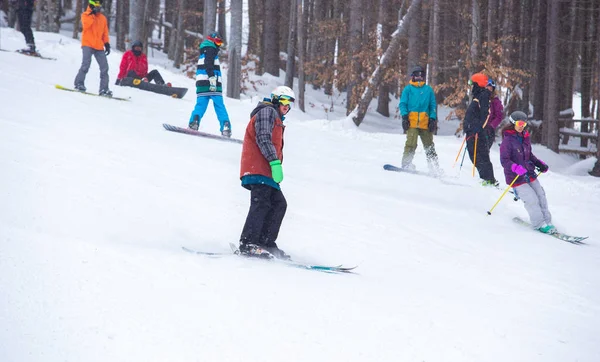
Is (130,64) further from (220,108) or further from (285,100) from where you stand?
(285,100)

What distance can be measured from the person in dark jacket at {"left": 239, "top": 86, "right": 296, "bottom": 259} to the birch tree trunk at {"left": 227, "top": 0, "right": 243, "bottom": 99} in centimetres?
1184

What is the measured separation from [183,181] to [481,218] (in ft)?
13.8

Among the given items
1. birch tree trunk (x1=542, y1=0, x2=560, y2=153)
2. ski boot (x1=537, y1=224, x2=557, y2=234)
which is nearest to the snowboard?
ski boot (x1=537, y1=224, x2=557, y2=234)

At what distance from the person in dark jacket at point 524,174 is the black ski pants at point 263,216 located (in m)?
3.99

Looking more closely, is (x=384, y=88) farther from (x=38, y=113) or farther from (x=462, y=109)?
(x=38, y=113)

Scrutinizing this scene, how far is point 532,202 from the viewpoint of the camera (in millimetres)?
8258

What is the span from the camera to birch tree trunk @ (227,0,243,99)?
1689 cm

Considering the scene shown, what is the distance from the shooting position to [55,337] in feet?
10.5

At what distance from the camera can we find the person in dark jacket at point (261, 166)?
5.36 m

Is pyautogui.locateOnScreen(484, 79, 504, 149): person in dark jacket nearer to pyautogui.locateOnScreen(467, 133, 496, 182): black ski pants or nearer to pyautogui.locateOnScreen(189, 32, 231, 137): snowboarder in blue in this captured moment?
pyautogui.locateOnScreen(467, 133, 496, 182): black ski pants

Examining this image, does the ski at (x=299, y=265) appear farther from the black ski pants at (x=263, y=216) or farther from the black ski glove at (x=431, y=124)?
the black ski glove at (x=431, y=124)

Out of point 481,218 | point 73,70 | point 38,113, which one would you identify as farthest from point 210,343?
point 73,70

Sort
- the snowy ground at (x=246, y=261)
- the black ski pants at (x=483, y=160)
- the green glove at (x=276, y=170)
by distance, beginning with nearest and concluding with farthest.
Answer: the snowy ground at (x=246, y=261), the green glove at (x=276, y=170), the black ski pants at (x=483, y=160)

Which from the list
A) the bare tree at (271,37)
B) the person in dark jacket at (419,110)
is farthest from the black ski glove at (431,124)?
the bare tree at (271,37)
